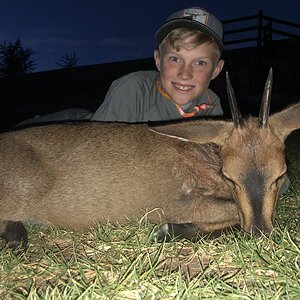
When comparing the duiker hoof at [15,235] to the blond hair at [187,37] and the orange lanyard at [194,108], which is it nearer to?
the orange lanyard at [194,108]

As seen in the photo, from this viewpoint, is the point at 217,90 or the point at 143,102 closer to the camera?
the point at 143,102

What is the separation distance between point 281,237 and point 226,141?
98 centimetres

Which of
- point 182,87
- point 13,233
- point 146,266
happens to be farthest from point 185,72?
point 146,266

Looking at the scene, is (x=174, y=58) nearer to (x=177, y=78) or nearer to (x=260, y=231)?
(x=177, y=78)

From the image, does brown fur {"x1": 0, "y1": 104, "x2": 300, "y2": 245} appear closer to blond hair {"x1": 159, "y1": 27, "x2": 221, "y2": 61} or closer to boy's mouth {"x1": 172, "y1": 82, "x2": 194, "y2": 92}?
boy's mouth {"x1": 172, "y1": 82, "x2": 194, "y2": 92}

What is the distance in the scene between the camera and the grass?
294 centimetres

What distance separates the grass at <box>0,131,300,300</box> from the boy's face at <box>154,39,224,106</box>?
6.70 ft

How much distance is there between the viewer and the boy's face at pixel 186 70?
226 inches

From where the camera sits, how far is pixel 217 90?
64.2 feet

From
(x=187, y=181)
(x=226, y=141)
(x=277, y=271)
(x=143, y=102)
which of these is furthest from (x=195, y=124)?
(x=143, y=102)

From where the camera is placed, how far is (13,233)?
4.48 m

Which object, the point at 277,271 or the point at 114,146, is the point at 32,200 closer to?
the point at 114,146

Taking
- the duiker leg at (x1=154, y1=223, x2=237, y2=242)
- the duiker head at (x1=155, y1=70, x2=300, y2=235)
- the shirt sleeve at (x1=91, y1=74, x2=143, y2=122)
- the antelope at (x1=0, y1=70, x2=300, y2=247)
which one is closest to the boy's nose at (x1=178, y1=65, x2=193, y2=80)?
the shirt sleeve at (x1=91, y1=74, x2=143, y2=122)

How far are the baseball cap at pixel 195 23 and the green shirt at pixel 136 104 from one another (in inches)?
28.0
